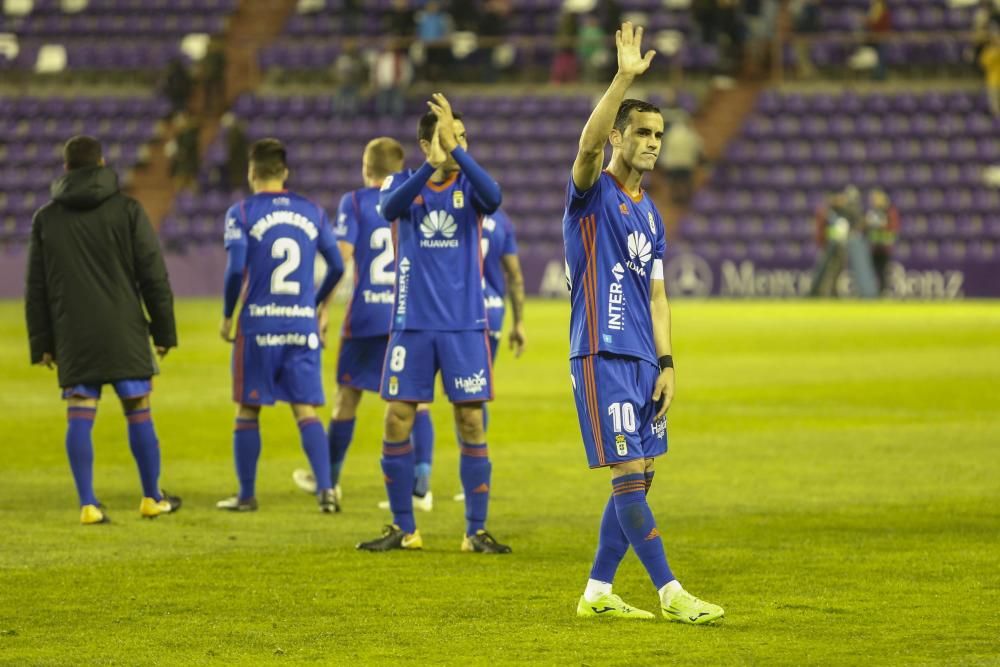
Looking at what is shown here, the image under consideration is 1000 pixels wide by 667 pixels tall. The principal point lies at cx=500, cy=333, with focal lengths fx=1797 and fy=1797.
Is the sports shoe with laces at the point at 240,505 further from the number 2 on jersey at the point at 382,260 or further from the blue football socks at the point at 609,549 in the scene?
the blue football socks at the point at 609,549

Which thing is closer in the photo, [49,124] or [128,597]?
[128,597]

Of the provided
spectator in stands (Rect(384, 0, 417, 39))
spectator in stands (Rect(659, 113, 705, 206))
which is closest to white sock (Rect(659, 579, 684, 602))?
spectator in stands (Rect(659, 113, 705, 206))

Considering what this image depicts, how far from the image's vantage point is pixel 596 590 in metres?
7.25

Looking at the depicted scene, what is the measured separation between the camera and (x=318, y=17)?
40.7 metres

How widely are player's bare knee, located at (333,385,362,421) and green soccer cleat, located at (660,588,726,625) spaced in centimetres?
439

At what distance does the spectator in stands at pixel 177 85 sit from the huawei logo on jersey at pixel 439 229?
30555 mm

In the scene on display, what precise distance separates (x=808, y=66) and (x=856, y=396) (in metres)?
21.4

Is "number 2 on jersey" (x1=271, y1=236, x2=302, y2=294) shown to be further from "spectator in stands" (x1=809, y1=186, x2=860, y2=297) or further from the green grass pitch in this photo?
"spectator in stands" (x1=809, y1=186, x2=860, y2=297)

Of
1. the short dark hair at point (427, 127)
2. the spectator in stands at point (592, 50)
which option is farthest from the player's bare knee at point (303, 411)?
the spectator in stands at point (592, 50)

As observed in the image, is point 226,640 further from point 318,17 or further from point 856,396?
point 318,17

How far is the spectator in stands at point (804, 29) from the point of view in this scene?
37000 millimetres

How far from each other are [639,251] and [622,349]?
429 millimetres

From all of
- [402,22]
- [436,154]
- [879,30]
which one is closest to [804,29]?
[879,30]

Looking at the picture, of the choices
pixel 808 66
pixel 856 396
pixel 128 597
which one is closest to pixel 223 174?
pixel 808 66
